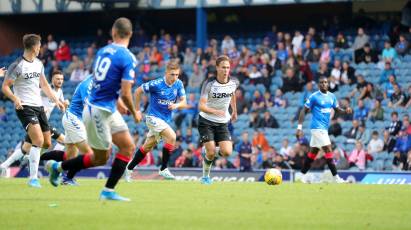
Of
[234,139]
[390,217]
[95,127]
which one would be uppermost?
[95,127]

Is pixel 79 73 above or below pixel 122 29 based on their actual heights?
below

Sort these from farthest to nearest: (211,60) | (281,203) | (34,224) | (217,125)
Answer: (211,60) < (217,125) < (281,203) < (34,224)

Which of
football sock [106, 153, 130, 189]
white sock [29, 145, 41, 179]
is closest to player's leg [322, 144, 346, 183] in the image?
white sock [29, 145, 41, 179]

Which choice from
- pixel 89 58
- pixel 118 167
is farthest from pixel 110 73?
pixel 89 58

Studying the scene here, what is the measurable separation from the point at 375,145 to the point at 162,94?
997cm

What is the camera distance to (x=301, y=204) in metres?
12.4

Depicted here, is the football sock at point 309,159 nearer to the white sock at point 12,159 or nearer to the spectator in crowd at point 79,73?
the white sock at point 12,159

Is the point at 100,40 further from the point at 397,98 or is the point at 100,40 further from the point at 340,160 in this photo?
the point at 340,160

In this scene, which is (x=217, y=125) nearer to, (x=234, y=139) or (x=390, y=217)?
(x=390, y=217)

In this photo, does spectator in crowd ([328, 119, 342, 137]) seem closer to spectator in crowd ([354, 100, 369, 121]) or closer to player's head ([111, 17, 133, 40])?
spectator in crowd ([354, 100, 369, 121])

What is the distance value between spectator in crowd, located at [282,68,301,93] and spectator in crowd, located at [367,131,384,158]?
4370 millimetres

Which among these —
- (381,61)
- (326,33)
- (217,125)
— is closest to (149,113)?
(217,125)

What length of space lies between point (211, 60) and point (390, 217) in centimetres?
2205

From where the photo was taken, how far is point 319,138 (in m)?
21.7
